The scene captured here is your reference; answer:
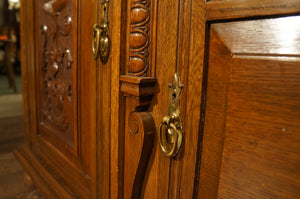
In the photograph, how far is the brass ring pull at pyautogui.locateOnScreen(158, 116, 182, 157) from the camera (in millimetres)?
411

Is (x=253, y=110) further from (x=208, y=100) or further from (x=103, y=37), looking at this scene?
(x=103, y=37)

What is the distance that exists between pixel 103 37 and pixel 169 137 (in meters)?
0.24

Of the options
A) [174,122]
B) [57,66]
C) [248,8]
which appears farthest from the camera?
[57,66]

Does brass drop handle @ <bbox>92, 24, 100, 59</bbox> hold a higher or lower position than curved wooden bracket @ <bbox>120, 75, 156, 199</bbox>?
higher

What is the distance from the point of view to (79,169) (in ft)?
2.18

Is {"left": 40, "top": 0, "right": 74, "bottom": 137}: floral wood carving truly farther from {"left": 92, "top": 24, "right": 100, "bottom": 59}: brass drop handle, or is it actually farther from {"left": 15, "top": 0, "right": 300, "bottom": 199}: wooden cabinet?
{"left": 92, "top": 24, "right": 100, "bottom": 59}: brass drop handle

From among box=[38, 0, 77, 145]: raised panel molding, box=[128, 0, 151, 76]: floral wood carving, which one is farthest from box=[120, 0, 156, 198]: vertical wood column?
box=[38, 0, 77, 145]: raised panel molding

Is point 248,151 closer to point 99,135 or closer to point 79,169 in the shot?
point 99,135

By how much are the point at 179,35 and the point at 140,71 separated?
93 mm

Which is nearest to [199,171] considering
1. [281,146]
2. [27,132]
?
[281,146]

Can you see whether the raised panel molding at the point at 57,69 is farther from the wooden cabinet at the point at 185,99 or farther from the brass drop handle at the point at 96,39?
the brass drop handle at the point at 96,39

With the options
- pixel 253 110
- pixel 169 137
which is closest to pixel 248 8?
pixel 253 110

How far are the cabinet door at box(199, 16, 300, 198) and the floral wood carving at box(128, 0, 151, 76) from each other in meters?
0.12

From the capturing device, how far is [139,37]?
0.43m
